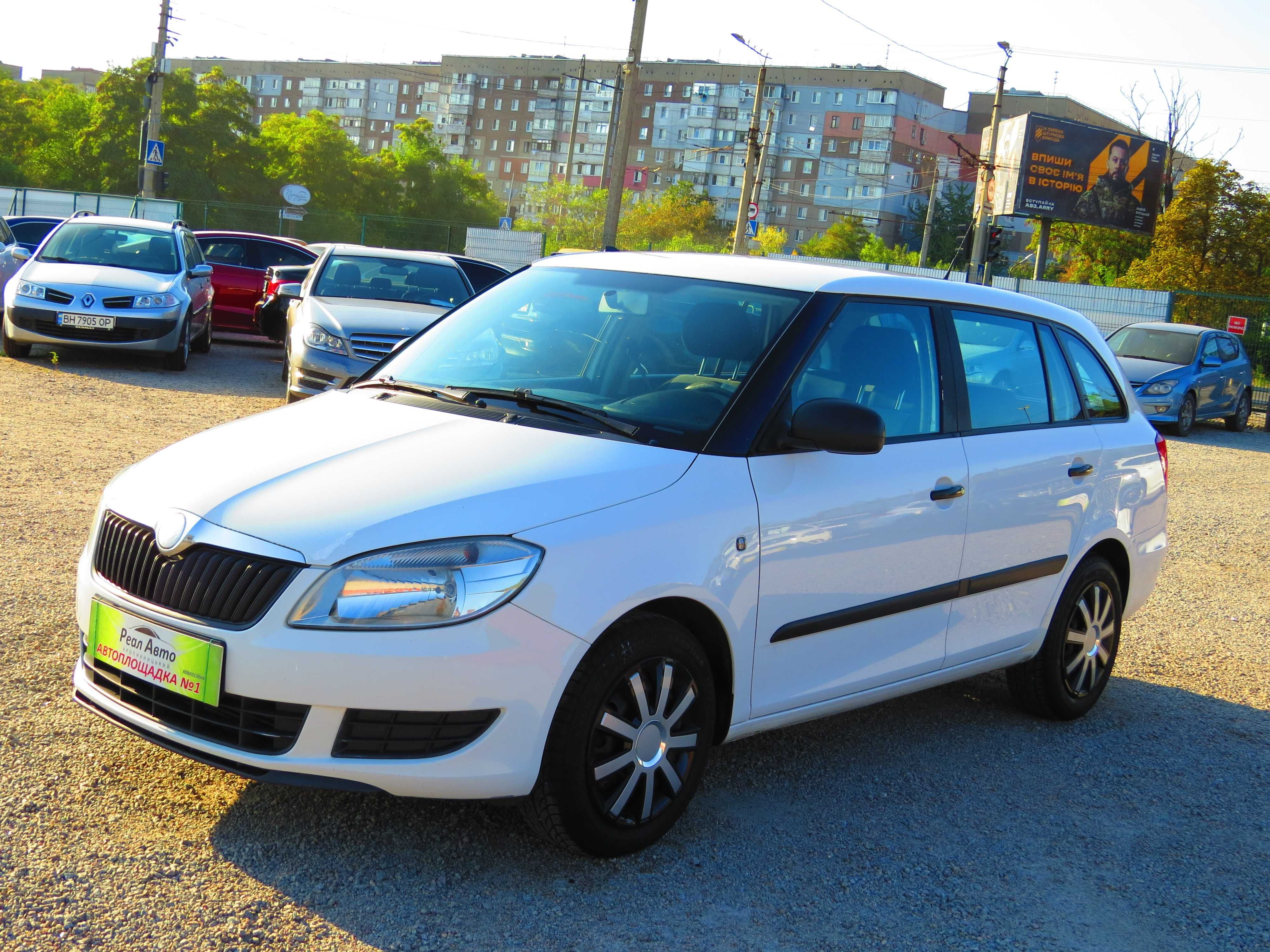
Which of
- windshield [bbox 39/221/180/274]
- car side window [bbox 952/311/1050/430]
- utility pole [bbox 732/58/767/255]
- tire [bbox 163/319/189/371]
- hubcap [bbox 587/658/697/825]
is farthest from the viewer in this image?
utility pole [bbox 732/58/767/255]

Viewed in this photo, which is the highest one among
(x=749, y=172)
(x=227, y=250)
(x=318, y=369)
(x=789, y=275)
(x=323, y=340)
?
(x=749, y=172)

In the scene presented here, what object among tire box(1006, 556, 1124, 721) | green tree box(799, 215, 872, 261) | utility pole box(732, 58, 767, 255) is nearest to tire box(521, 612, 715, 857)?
tire box(1006, 556, 1124, 721)

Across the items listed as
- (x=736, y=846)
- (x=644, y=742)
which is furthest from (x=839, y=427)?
(x=736, y=846)

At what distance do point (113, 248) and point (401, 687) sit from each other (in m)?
13.5

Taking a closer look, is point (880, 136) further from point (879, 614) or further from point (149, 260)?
point (879, 614)

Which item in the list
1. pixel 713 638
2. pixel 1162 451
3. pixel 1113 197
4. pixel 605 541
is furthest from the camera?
pixel 1113 197

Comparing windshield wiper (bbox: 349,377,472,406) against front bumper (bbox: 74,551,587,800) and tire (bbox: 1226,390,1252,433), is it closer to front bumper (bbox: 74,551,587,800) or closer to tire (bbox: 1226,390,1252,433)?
front bumper (bbox: 74,551,587,800)

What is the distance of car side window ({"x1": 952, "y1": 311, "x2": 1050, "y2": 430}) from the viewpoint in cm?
475

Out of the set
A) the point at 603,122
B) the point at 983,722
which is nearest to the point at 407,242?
the point at 983,722

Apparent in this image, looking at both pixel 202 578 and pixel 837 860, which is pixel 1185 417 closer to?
pixel 837 860

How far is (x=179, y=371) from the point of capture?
591 inches

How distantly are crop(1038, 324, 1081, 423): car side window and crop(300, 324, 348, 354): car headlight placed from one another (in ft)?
24.8

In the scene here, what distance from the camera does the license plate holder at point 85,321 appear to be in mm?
14039

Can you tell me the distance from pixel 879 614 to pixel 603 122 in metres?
135
